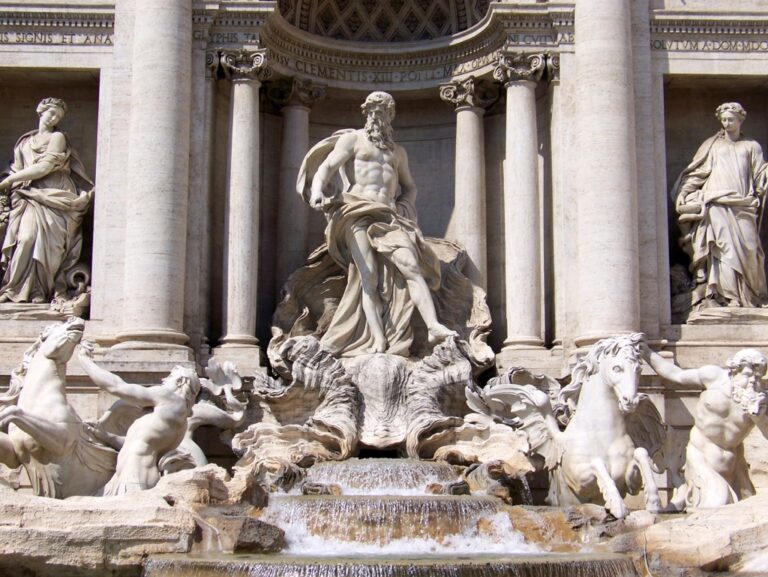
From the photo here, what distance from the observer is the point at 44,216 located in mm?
17594

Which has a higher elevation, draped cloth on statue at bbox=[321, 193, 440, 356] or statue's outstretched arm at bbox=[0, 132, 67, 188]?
statue's outstretched arm at bbox=[0, 132, 67, 188]

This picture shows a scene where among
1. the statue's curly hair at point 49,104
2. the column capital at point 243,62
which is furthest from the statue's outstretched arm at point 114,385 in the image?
the column capital at point 243,62

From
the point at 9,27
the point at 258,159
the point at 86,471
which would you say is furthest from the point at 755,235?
the point at 9,27

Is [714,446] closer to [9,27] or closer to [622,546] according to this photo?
[622,546]

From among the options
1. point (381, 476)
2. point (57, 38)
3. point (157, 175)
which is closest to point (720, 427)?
point (381, 476)

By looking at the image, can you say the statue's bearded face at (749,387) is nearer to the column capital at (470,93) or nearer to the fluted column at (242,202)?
the fluted column at (242,202)

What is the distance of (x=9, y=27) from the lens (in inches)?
717

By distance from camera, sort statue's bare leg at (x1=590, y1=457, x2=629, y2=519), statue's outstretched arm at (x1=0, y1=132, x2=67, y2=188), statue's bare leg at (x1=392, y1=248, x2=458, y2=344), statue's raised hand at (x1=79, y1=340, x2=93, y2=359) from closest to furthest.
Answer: statue's bare leg at (x1=590, y1=457, x2=629, y2=519), statue's raised hand at (x1=79, y1=340, x2=93, y2=359), statue's bare leg at (x1=392, y1=248, x2=458, y2=344), statue's outstretched arm at (x1=0, y1=132, x2=67, y2=188)

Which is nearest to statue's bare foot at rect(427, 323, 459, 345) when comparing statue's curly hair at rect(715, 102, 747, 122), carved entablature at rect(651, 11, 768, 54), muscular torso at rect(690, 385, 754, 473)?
muscular torso at rect(690, 385, 754, 473)

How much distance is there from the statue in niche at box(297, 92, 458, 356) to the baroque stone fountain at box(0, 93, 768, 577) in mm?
33

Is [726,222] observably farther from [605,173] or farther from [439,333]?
[439,333]

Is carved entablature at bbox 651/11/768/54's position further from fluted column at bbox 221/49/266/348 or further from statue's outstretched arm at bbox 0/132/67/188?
statue's outstretched arm at bbox 0/132/67/188

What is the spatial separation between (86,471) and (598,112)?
8832 mm

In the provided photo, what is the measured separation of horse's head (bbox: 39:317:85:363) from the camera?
1379cm
